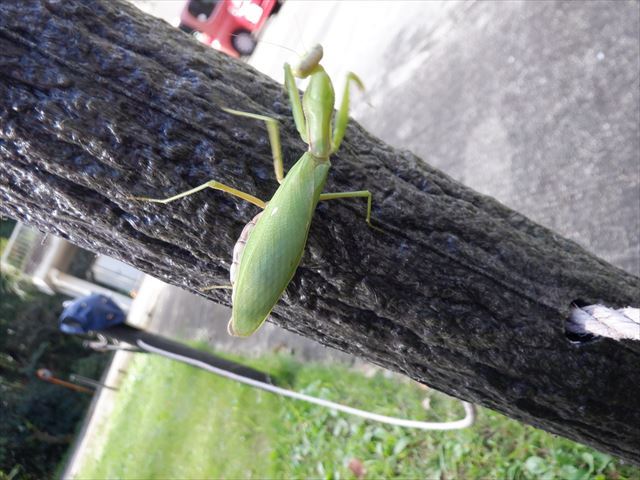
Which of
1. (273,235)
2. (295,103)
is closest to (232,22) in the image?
(295,103)

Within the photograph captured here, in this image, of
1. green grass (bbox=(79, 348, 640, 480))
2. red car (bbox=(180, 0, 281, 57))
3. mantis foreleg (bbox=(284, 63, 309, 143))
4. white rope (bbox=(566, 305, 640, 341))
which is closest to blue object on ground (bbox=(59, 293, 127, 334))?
green grass (bbox=(79, 348, 640, 480))

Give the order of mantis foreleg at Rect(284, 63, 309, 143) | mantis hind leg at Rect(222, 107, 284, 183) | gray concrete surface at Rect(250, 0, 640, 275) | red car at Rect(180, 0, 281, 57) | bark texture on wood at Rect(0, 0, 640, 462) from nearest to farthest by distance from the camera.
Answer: bark texture on wood at Rect(0, 0, 640, 462)
mantis hind leg at Rect(222, 107, 284, 183)
mantis foreleg at Rect(284, 63, 309, 143)
gray concrete surface at Rect(250, 0, 640, 275)
red car at Rect(180, 0, 281, 57)

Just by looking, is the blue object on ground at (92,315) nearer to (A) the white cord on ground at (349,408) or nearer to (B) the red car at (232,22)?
(A) the white cord on ground at (349,408)

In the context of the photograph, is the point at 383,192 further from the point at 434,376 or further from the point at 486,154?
the point at 486,154

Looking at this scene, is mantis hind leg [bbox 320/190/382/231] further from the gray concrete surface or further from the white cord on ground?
the white cord on ground

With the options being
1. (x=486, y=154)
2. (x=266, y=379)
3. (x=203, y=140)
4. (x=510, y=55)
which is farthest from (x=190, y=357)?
(x=203, y=140)

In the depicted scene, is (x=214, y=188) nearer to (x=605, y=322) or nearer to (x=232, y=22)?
(x=605, y=322)
